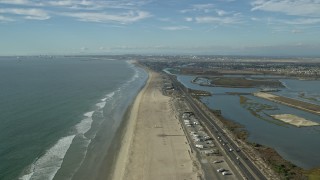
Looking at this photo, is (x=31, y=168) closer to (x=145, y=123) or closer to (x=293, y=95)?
(x=145, y=123)

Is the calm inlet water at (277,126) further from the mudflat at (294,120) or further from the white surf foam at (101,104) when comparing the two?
the white surf foam at (101,104)

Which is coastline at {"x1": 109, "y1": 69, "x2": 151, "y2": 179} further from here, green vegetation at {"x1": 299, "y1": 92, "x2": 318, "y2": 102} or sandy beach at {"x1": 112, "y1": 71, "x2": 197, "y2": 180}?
green vegetation at {"x1": 299, "y1": 92, "x2": 318, "y2": 102}

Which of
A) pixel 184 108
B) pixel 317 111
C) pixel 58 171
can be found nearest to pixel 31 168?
pixel 58 171

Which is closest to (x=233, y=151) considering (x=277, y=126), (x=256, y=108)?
(x=277, y=126)

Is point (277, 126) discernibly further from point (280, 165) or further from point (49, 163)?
point (49, 163)

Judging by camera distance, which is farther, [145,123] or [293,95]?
[293,95]

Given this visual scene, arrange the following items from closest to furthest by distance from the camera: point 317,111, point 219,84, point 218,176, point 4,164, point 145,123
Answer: point 218,176 < point 4,164 < point 145,123 < point 317,111 < point 219,84

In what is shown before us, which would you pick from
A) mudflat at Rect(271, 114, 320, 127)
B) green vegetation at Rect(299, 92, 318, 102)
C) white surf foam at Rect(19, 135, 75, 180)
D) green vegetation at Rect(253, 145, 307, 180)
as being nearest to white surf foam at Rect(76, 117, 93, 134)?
white surf foam at Rect(19, 135, 75, 180)
